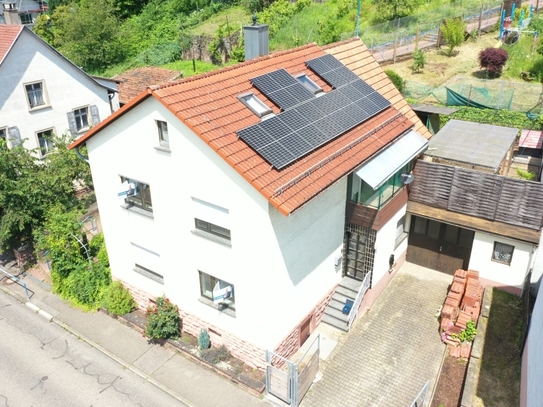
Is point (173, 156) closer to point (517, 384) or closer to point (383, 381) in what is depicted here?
point (383, 381)

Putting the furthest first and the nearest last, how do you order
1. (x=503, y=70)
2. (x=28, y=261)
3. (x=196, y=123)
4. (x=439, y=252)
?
(x=503, y=70) → (x=28, y=261) → (x=439, y=252) → (x=196, y=123)

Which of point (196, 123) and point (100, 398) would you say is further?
point (100, 398)

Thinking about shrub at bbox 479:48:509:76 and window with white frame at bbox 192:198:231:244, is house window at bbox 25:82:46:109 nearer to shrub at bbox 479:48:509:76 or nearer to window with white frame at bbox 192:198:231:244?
window with white frame at bbox 192:198:231:244

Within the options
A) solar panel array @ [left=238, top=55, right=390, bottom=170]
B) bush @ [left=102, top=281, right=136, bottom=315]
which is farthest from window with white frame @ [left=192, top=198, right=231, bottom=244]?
bush @ [left=102, top=281, right=136, bottom=315]

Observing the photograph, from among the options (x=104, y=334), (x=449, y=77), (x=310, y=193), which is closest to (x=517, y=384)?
(x=310, y=193)

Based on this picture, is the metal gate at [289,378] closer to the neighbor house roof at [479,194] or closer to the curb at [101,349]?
the curb at [101,349]
